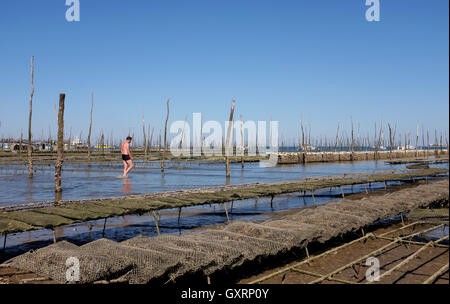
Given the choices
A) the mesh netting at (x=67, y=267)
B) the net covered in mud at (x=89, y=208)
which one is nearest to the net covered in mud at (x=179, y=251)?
the mesh netting at (x=67, y=267)

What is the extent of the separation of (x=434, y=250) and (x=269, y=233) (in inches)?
164

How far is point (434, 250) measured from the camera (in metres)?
8.27

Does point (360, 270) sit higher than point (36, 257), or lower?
lower

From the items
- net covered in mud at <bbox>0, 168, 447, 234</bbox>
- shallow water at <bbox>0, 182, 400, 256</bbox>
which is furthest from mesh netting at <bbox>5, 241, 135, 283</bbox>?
shallow water at <bbox>0, 182, 400, 256</bbox>

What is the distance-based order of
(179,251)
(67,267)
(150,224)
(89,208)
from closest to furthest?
(67,267), (179,251), (89,208), (150,224)

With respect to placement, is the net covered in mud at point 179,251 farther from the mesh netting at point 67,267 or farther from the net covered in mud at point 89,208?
the net covered in mud at point 89,208

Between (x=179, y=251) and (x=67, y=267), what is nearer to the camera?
(x=67, y=267)

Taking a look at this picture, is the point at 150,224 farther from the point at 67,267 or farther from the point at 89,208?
the point at 67,267

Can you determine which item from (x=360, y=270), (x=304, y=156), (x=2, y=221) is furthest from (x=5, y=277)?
(x=304, y=156)

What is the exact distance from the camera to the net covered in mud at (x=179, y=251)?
483cm

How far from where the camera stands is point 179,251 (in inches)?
216

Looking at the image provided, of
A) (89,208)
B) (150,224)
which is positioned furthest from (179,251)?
(150,224)

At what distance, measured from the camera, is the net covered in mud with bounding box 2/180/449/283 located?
483 centimetres
